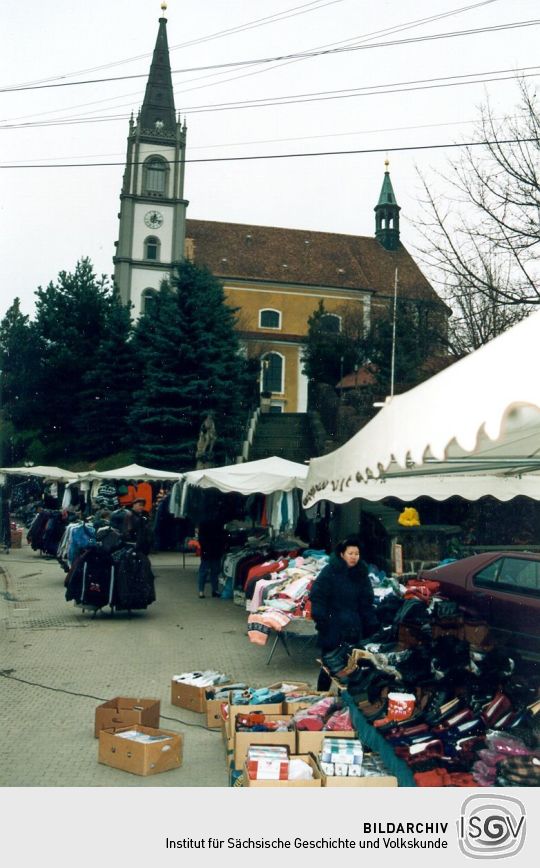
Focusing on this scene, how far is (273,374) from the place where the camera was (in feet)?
186

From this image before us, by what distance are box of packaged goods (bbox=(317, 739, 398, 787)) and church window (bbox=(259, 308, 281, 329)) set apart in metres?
55.0

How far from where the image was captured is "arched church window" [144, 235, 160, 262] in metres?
55.1

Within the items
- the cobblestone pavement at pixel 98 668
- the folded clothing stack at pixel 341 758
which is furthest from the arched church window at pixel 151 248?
the folded clothing stack at pixel 341 758

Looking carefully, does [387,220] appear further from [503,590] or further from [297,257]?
[503,590]

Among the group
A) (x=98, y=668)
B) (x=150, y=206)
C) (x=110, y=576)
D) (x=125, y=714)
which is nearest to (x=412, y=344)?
(x=110, y=576)

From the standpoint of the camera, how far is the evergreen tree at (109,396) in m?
40.1

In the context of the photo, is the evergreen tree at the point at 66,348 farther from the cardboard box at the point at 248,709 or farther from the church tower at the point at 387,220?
the cardboard box at the point at 248,709

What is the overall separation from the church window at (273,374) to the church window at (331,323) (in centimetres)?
477

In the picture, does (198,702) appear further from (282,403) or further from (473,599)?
(282,403)

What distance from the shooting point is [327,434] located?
30.5 metres

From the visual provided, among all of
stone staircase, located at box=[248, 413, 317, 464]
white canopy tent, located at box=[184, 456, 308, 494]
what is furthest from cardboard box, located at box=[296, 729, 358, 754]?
stone staircase, located at box=[248, 413, 317, 464]

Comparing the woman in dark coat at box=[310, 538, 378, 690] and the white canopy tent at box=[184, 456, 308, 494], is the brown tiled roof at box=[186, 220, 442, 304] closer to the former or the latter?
the white canopy tent at box=[184, 456, 308, 494]

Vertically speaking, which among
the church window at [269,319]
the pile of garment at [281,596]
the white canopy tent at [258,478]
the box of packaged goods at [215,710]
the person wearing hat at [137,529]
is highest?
the church window at [269,319]
